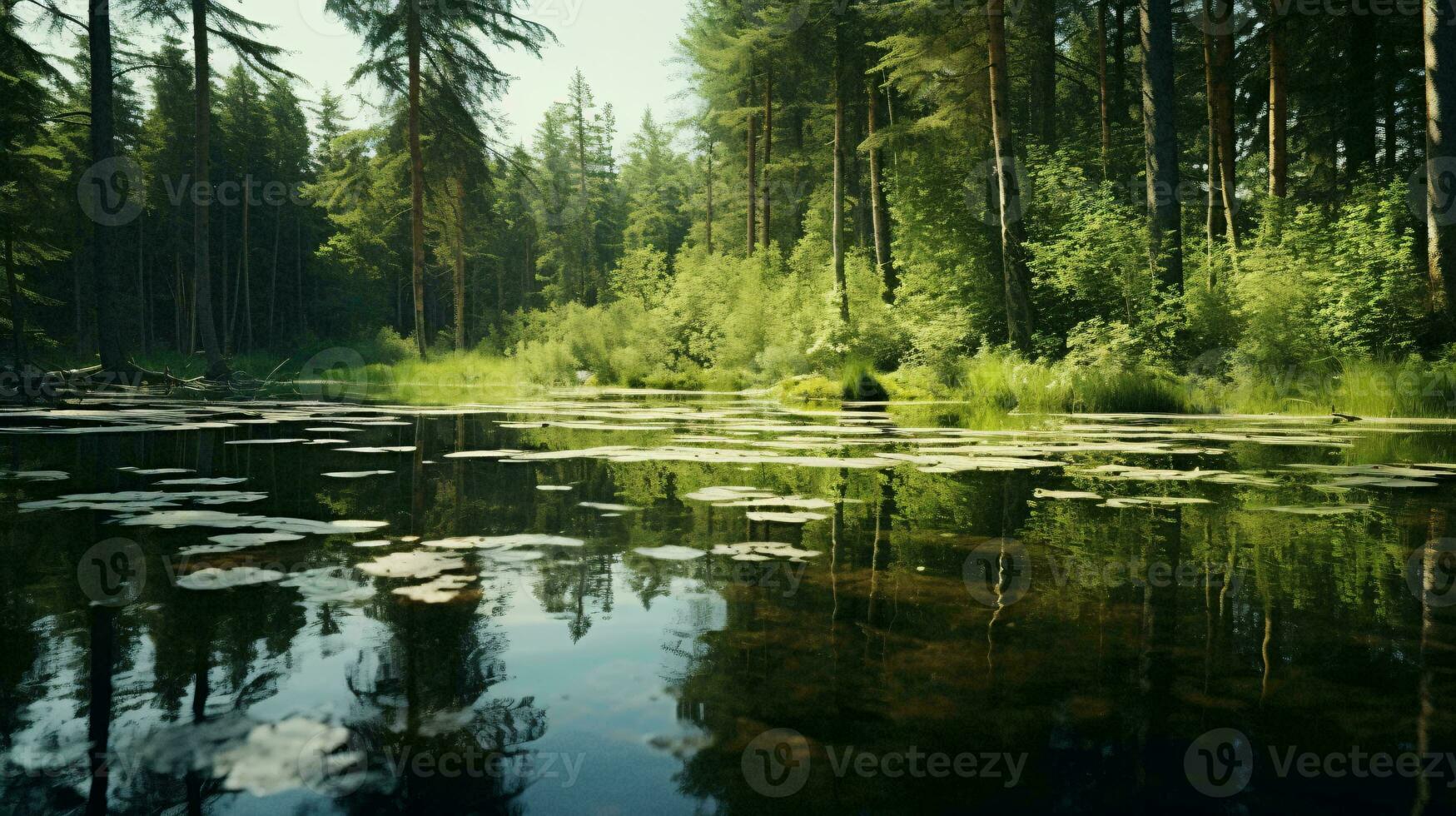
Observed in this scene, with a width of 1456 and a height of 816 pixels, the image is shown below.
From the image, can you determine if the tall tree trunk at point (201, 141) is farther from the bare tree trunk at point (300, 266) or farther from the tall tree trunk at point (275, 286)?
the bare tree trunk at point (300, 266)

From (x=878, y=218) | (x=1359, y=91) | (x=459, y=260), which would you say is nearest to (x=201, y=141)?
(x=459, y=260)

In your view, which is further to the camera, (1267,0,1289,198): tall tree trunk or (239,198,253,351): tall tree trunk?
(239,198,253,351): tall tree trunk

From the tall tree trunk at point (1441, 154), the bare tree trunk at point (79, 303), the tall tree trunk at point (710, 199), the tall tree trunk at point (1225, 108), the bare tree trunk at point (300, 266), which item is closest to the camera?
the tall tree trunk at point (1441, 154)

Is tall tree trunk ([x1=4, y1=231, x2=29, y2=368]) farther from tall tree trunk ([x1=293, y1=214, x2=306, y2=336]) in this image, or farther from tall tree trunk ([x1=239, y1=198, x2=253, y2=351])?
tall tree trunk ([x1=293, y1=214, x2=306, y2=336])

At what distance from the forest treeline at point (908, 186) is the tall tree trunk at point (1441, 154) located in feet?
0.12

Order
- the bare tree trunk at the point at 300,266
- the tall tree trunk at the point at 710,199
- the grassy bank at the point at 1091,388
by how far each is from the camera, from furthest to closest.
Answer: the bare tree trunk at the point at 300,266 < the tall tree trunk at the point at 710,199 < the grassy bank at the point at 1091,388

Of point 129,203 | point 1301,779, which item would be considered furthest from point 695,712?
point 129,203

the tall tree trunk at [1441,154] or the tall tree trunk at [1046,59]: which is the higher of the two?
the tall tree trunk at [1046,59]

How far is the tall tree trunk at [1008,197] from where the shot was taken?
583 inches

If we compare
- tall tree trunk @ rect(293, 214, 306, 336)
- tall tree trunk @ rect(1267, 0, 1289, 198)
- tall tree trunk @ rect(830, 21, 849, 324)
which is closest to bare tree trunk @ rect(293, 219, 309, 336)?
tall tree trunk @ rect(293, 214, 306, 336)

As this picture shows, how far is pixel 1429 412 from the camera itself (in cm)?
1007

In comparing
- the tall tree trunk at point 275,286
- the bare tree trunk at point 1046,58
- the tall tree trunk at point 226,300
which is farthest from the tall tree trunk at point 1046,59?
the tall tree trunk at point 275,286

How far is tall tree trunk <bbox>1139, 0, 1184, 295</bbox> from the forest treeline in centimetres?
4

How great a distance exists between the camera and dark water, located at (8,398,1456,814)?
1.61 m
